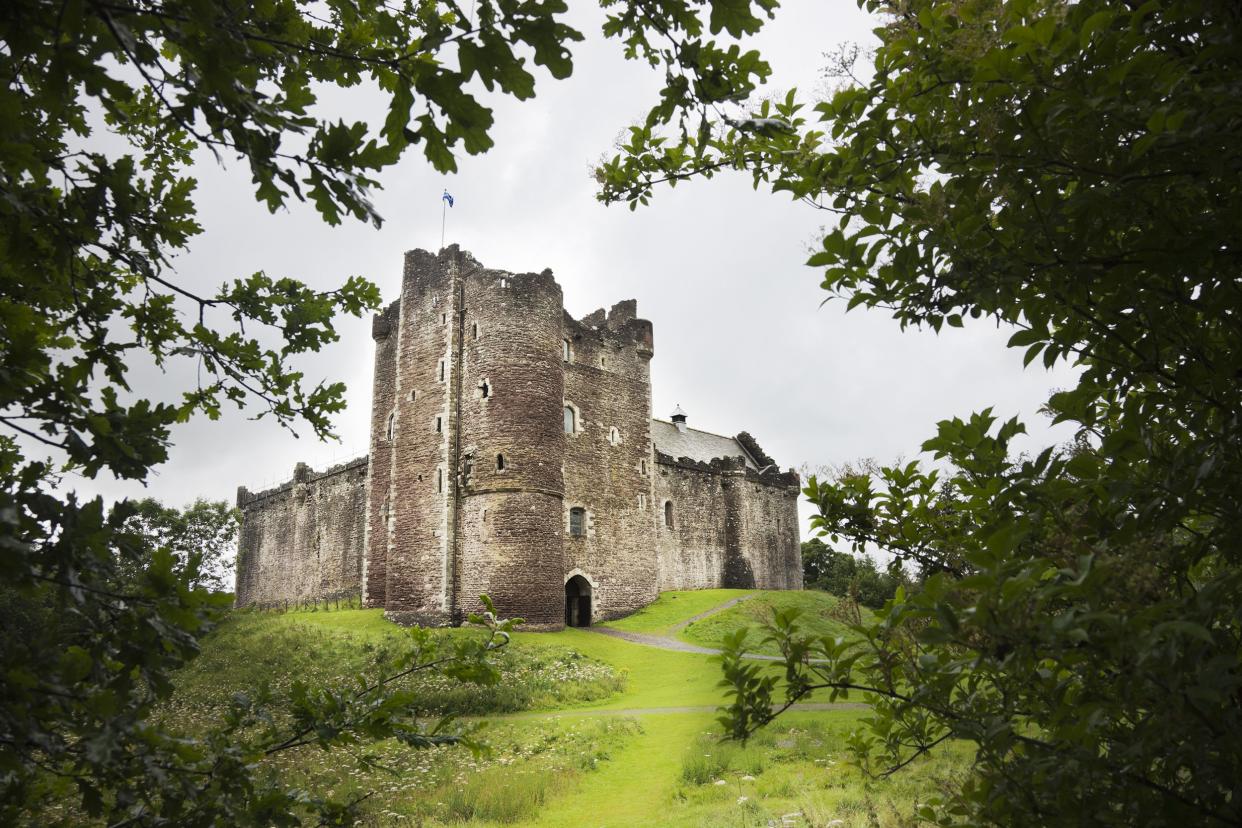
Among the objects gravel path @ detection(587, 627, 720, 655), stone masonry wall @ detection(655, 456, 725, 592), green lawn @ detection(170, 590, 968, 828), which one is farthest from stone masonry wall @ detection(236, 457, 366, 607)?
green lawn @ detection(170, 590, 968, 828)

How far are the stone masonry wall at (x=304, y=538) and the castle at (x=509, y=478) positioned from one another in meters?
0.15

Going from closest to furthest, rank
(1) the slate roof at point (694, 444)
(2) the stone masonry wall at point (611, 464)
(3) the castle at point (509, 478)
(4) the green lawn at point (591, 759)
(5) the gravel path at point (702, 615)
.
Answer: (4) the green lawn at point (591, 759) → (3) the castle at point (509, 478) → (5) the gravel path at point (702, 615) → (2) the stone masonry wall at point (611, 464) → (1) the slate roof at point (694, 444)

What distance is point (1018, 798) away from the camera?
215cm

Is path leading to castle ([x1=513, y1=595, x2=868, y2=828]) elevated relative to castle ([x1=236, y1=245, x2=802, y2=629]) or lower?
lower

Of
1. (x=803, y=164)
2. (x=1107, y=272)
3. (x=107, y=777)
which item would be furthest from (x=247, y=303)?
(x=1107, y=272)

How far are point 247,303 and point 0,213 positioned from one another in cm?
148

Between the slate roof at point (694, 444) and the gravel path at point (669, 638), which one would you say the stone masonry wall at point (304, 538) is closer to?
the gravel path at point (669, 638)

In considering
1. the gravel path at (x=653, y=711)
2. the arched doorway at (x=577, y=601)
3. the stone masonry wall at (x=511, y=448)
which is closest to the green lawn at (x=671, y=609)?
the arched doorway at (x=577, y=601)

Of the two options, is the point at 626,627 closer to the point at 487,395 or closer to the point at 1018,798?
the point at 487,395

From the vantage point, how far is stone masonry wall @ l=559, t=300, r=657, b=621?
99.2ft

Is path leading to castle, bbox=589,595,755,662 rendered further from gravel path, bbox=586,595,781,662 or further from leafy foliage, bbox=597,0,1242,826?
leafy foliage, bbox=597,0,1242,826

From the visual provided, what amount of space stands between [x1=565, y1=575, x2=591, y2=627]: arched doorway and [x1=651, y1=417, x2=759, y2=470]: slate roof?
398 inches

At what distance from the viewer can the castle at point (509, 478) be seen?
1033 inches

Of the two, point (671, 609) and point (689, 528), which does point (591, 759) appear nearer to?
point (671, 609)
